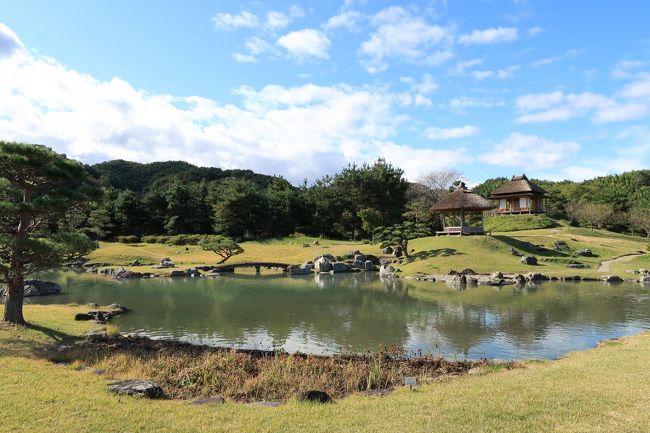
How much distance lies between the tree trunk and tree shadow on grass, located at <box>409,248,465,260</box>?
93.2 ft

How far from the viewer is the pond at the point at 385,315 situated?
44.3ft

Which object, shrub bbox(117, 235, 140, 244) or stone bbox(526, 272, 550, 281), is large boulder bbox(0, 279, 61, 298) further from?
shrub bbox(117, 235, 140, 244)

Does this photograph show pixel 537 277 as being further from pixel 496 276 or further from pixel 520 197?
pixel 520 197

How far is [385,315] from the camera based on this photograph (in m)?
18.2

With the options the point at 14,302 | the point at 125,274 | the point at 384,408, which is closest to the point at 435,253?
the point at 125,274

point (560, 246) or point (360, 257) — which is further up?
point (560, 246)

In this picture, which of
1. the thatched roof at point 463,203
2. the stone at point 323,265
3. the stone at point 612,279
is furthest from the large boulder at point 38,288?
the stone at point 612,279

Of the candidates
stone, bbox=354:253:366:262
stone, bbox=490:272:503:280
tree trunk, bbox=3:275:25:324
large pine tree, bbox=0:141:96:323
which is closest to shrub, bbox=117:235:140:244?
stone, bbox=354:253:366:262

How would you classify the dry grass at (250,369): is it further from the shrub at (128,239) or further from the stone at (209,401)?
the shrub at (128,239)

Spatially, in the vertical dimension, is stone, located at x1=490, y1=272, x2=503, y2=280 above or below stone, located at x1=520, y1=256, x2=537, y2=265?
below

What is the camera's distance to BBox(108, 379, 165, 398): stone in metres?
7.20

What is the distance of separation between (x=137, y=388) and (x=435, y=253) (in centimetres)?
3095

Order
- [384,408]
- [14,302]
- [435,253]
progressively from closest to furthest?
[384,408] → [14,302] → [435,253]

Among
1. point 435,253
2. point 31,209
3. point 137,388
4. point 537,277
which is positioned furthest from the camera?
point 435,253
